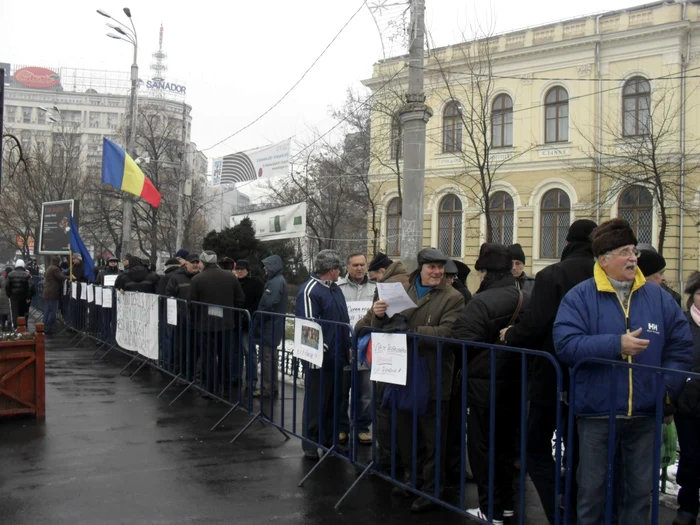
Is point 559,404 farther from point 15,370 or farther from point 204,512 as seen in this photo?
point 15,370

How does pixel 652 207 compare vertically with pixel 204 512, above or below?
above

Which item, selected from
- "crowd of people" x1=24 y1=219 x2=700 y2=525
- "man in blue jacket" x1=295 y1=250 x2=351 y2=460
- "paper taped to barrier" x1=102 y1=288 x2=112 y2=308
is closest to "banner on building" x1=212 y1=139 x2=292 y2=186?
"paper taped to barrier" x1=102 y1=288 x2=112 y2=308

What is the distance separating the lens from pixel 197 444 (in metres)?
6.47

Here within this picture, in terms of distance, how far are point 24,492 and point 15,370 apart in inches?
95.0

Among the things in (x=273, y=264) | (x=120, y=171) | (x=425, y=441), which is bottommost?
(x=425, y=441)

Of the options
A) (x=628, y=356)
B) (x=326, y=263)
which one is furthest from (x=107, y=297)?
(x=628, y=356)

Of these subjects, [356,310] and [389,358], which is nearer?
[389,358]

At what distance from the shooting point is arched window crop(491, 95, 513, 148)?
28.1 meters

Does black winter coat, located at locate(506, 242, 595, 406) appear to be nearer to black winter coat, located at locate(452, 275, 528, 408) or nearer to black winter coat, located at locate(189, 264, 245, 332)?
black winter coat, located at locate(452, 275, 528, 408)

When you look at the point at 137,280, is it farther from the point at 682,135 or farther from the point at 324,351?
the point at 682,135

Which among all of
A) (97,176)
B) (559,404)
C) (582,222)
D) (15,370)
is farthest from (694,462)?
(97,176)

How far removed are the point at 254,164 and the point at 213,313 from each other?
13.2 metres

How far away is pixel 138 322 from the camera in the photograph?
10.3m

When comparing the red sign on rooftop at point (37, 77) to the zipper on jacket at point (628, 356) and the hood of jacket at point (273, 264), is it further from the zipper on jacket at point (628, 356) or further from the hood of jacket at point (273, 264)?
the zipper on jacket at point (628, 356)
